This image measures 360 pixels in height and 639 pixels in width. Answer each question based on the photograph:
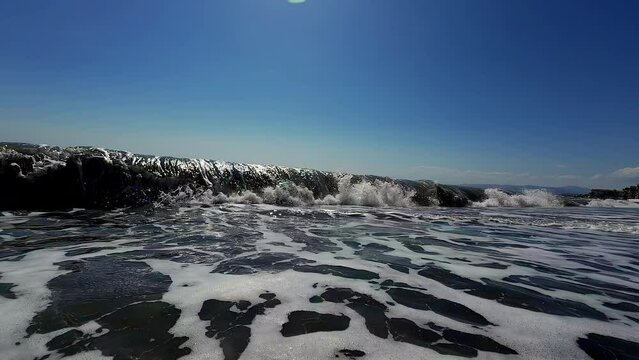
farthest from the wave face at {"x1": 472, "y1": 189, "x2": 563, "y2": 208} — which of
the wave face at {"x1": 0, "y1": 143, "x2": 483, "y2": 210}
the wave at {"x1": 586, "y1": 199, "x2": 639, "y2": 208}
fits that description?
the wave face at {"x1": 0, "y1": 143, "x2": 483, "y2": 210}

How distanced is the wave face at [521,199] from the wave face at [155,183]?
4.77 metres

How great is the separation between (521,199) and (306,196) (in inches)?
591

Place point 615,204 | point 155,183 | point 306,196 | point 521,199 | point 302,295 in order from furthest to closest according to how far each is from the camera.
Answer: point 615,204
point 521,199
point 306,196
point 155,183
point 302,295

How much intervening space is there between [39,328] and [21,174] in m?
10.3

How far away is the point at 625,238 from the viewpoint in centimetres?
956

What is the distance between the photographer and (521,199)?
75.3ft

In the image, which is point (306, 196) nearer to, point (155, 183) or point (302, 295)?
point (155, 183)

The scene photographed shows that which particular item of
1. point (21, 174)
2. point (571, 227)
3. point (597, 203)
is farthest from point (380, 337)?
point (597, 203)

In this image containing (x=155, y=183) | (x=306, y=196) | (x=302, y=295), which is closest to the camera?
(x=302, y=295)

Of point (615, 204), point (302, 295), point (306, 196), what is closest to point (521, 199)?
point (615, 204)

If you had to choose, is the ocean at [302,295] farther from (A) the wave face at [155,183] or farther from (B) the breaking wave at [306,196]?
(B) the breaking wave at [306,196]

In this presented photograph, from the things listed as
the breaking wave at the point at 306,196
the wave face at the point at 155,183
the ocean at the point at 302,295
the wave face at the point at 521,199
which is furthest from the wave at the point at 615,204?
the ocean at the point at 302,295

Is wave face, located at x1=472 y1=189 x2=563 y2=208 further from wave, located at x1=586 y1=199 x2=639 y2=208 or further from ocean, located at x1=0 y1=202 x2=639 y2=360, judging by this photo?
ocean, located at x1=0 y1=202 x2=639 y2=360

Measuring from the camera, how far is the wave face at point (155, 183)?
427 inches
